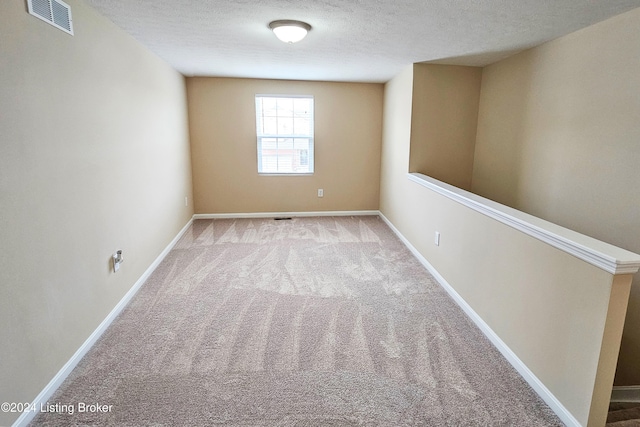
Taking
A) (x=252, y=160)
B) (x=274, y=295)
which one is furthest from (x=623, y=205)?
(x=252, y=160)

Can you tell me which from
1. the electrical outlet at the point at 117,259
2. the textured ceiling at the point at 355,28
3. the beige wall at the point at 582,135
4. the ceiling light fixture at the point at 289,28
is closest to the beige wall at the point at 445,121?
the textured ceiling at the point at 355,28

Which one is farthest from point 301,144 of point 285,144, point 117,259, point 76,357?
point 76,357

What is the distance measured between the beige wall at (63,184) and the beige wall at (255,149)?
1.77m

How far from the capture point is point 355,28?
2.65 metres

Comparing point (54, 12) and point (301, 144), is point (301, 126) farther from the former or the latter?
point (54, 12)

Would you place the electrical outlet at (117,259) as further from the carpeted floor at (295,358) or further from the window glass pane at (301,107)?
the window glass pane at (301,107)

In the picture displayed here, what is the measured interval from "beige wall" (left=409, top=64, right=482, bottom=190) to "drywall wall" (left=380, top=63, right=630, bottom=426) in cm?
103

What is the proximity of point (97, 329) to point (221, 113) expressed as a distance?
355 centimetres

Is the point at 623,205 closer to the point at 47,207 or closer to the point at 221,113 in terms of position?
the point at 47,207

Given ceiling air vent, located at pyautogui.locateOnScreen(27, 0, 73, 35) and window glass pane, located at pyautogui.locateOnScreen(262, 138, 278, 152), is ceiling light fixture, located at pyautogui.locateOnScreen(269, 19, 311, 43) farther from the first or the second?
window glass pane, located at pyautogui.locateOnScreen(262, 138, 278, 152)

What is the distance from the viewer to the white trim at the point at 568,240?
1.39 metres

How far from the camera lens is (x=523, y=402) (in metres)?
1.78

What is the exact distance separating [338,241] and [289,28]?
2515 mm

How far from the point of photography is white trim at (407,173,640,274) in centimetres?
139
